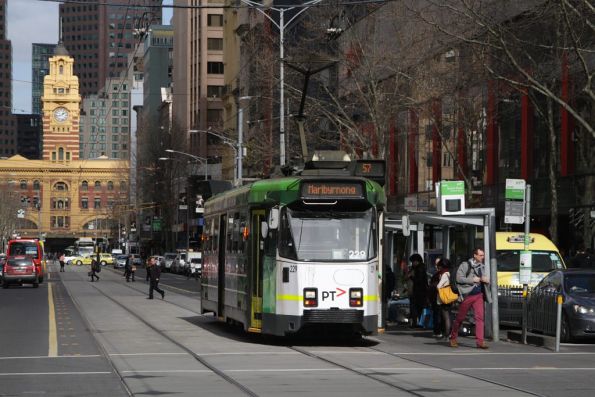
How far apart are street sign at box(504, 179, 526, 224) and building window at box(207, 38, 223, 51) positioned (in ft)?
Result: 331

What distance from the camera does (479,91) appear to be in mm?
41312

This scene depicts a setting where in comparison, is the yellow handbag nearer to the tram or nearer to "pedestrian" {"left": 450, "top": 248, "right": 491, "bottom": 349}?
"pedestrian" {"left": 450, "top": 248, "right": 491, "bottom": 349}

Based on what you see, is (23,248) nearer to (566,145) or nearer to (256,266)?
(566,145)

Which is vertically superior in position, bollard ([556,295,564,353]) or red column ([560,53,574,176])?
red column ([560,53,574,176])

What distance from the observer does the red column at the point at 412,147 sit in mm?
47562

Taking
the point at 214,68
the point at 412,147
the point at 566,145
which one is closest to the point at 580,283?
the point at 566,145

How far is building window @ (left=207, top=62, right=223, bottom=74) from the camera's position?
4792 inches

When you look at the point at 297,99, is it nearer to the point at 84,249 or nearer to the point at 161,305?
the point at 161,305

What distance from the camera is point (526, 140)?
154 ft

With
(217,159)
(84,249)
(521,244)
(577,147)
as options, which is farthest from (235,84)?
(521,244)

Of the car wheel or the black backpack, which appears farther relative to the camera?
the car wheel

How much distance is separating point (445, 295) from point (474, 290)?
0.97 metres

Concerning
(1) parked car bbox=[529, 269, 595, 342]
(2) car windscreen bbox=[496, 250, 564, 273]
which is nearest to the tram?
(1) parked car bbox=[529, 269, 595, 342]

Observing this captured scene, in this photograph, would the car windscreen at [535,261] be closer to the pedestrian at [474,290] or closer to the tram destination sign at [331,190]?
the pedestrian at [474,290]
